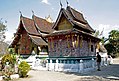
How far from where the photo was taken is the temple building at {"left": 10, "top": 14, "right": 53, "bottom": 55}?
89.5ft

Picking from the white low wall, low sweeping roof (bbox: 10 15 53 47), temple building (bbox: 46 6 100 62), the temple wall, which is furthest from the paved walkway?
low sweeping roof (bbox: 10 15 53 47)

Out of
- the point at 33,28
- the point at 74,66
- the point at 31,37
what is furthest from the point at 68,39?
the point at 33,28

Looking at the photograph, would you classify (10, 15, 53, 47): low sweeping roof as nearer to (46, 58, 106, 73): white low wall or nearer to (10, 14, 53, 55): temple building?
(10, 14, 53, 55): temple building

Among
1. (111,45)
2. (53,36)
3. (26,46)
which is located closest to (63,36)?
(53,36)

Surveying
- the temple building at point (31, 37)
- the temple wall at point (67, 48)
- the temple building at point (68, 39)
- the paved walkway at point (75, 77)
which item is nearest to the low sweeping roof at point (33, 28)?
the temple building at point (31, 37)

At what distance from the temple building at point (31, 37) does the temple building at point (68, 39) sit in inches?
112

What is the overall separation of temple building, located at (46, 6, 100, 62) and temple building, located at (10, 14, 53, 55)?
9.35 ft

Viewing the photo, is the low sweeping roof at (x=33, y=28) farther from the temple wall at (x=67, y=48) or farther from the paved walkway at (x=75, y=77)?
the paved walkway at (x=75, y=77)

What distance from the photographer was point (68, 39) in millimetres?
22766

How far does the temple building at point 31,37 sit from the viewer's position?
27.3 metres

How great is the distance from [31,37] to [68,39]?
7037 mm

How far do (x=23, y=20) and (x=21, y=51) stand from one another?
5193mm

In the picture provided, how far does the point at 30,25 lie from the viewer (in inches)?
1153

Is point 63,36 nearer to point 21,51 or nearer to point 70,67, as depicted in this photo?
point 70,67
